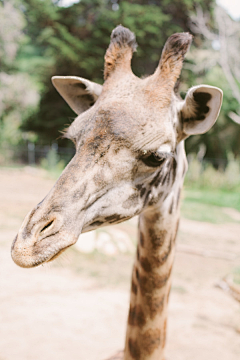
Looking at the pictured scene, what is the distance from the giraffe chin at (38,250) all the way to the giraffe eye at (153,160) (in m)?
0.63

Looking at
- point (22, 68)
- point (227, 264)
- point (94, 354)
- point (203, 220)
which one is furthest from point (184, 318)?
point (22, 68)

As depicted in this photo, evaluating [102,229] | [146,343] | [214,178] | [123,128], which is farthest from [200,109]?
→ [214,178]

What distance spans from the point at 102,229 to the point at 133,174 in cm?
646

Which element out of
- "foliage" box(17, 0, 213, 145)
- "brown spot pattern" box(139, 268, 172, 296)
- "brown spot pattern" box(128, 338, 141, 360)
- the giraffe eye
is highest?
"foliage" box(17, 0, 213, 145)

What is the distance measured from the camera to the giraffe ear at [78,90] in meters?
2.19

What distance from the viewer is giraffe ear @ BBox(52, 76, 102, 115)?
2.19 m

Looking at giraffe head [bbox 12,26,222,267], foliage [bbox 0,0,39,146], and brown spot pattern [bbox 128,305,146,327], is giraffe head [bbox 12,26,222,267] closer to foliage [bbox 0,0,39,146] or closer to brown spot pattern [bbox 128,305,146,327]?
brown spot pattern [bbox 128,305,146,327]

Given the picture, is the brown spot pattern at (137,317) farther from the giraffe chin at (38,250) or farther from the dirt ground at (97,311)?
the dirt ground at (97,311)

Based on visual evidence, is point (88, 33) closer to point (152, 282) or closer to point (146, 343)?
point (152, 282)

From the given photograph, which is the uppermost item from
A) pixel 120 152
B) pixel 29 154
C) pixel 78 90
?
pixel 78 90

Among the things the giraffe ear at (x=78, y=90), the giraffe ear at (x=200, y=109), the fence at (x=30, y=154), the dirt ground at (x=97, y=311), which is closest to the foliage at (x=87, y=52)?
the fence at (x=30, y=154)

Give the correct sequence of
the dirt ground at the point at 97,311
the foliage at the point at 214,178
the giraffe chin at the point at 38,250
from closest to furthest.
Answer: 1. the giraffe chin at the point at 38,250
2. the dirt ground at the point at 97,311
3. the foliage at the point at 214,178

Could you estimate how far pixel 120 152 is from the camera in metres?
1.62

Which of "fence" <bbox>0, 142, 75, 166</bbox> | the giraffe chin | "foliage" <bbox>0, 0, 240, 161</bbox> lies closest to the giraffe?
the giraffe chin
